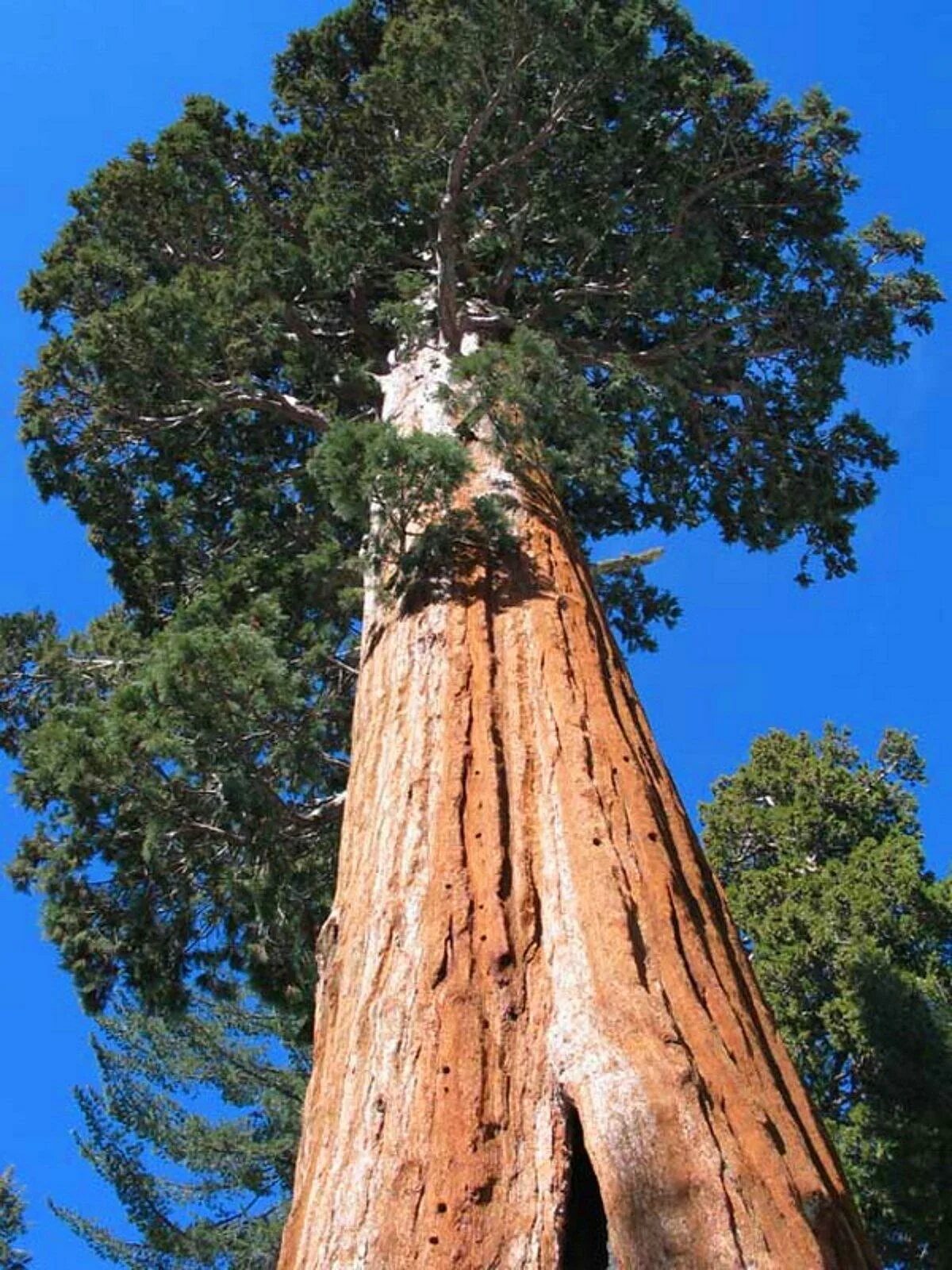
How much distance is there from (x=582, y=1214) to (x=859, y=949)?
30.8 ft

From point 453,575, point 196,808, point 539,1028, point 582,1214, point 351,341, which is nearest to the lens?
point 582,1214

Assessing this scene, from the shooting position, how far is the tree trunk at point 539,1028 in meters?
3.30

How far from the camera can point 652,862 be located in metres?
4.51

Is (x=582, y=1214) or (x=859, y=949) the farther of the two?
(x=859, y=949)

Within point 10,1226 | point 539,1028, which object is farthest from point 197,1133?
point 539,1028

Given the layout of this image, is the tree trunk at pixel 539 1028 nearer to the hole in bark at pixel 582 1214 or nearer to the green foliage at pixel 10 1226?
the hole in bark at pixel 582 1214

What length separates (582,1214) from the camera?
350cm

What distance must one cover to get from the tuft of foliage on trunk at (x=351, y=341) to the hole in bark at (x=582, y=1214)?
4326mm

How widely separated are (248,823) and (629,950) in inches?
160

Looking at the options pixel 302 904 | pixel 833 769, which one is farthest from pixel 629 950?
pixel 833 769

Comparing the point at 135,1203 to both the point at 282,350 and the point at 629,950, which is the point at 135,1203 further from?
the point at 629,950

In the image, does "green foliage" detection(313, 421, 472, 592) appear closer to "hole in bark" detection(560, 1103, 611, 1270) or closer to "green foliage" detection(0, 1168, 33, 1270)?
"hole in bark" detection(560, 1103, 611, 1270)

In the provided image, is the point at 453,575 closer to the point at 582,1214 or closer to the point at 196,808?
the point at 196,808

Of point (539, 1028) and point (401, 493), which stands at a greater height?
point (401, 493)
